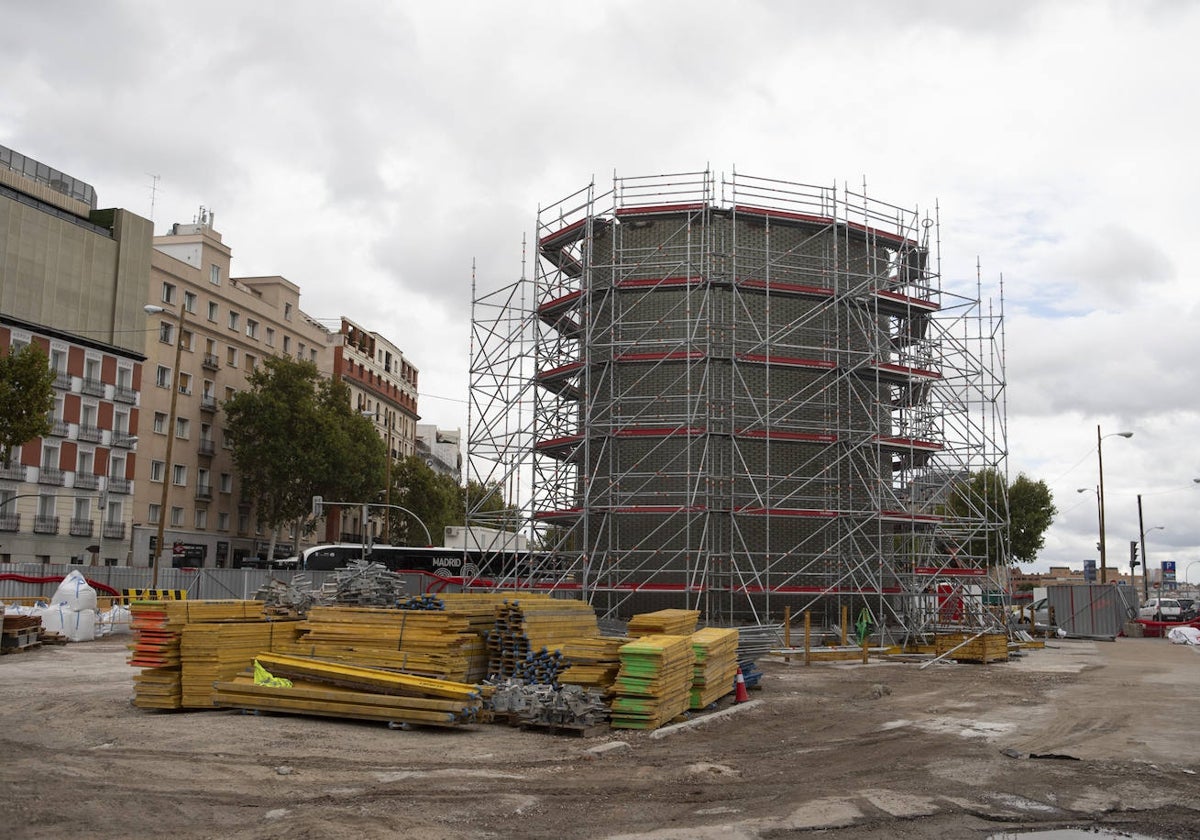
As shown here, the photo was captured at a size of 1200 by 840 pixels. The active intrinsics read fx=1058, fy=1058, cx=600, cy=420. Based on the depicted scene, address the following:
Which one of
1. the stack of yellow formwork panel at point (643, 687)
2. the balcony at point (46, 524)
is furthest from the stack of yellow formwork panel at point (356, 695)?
the balcony at point (46, 524)

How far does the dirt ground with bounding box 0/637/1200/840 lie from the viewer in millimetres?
9219

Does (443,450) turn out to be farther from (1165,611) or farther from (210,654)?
(210,654)

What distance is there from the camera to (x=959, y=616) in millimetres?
31094

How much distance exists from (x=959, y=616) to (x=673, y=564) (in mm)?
8722

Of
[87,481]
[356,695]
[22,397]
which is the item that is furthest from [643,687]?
[87,481]

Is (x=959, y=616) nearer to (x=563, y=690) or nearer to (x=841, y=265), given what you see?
(x=841, y=265)

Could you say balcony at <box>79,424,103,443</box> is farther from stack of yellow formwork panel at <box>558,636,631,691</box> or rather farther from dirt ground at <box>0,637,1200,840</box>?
stack of yellow formwork panel at <box>558,636,631,691</box>

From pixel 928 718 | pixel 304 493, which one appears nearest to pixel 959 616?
pixel 928 718

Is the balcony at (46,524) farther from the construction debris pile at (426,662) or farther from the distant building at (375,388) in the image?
the construction debris pile at (426,662)

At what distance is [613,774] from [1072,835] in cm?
457

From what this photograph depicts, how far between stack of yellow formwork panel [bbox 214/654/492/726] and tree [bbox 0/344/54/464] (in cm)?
2597

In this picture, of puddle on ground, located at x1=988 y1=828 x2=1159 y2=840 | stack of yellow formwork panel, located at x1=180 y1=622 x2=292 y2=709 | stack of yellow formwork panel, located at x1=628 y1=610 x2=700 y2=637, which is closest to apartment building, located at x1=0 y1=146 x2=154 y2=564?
stack of yellow formwork panel, located at x1=180 y1=622 x2=292 y2=709

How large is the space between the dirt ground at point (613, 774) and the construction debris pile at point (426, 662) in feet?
1.03

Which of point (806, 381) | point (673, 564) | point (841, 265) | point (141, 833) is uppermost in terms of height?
point (841, 265)
